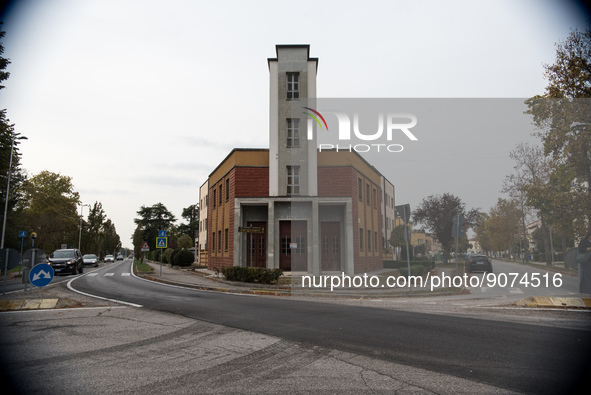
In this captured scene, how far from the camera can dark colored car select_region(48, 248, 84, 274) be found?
89.6ft

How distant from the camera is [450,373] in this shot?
4.83m

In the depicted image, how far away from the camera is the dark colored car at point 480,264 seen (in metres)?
28.0

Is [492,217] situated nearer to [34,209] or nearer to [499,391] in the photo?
[499,391]

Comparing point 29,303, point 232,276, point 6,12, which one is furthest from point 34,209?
point 6,12

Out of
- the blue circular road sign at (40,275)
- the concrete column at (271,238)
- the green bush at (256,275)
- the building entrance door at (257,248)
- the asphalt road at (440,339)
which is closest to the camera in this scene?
the asphalt road at (440,339)

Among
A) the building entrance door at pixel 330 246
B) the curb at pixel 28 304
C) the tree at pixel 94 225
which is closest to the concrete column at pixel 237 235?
the building entrance door at pixel 330 246

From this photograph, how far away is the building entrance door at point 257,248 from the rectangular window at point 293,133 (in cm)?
548

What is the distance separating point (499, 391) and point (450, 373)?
0.66 m

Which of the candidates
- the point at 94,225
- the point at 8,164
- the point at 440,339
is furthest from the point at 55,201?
the point at 440,339

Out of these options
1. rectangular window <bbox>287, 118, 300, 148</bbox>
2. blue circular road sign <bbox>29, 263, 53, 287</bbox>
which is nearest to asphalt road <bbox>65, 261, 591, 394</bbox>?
blue circular road sign <bbox>29, 263, 53, 287</bbox>

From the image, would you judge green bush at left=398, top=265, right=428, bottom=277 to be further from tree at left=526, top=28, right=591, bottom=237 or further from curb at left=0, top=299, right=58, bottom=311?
curb at left=0, top=299, right=58, bottom=311

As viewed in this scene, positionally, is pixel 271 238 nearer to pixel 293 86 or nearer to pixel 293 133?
pixel 293 133

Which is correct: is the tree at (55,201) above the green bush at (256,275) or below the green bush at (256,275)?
above

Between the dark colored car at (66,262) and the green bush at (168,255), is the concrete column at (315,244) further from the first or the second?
the green bush at (168,255)
